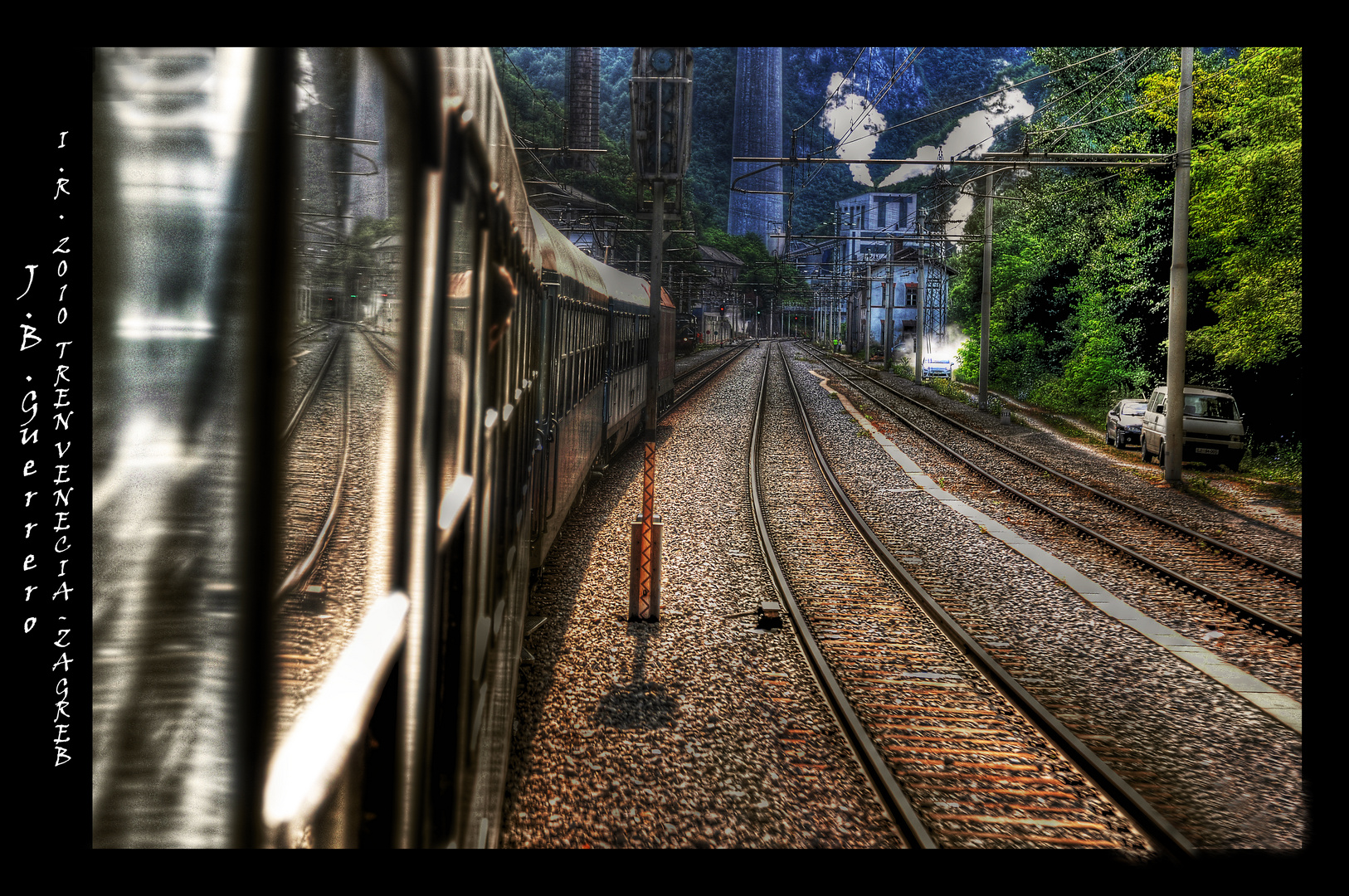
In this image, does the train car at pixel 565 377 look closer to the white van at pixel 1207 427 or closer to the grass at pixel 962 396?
the white van at pixel 1207 427

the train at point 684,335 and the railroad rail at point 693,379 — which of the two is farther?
the train at point 684,335

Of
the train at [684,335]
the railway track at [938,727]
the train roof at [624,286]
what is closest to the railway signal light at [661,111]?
the train roof at [624,286]

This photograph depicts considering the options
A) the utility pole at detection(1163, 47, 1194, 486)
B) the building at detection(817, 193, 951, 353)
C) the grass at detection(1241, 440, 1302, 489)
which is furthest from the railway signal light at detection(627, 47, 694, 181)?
the building at detection(817, 193, 951, 353)

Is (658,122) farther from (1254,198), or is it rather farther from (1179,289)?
(1254,198)

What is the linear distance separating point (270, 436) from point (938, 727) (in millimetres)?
5441

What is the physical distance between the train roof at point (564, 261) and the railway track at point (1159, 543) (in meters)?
6.24

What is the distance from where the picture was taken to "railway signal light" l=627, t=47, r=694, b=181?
10.9 m

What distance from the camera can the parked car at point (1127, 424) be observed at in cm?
2208

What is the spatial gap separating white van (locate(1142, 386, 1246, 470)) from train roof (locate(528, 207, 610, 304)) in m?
10.8

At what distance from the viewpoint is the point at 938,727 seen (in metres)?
6.16

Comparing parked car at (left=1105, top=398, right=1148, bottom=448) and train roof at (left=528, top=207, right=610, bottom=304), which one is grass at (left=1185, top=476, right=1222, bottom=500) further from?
train roof at (left=528, top=207, right=610, bottom=304)

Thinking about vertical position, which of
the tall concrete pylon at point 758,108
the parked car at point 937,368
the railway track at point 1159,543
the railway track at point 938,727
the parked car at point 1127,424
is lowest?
the railway track at point 938,727

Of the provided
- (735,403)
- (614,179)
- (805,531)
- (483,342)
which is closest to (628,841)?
(483,342)
